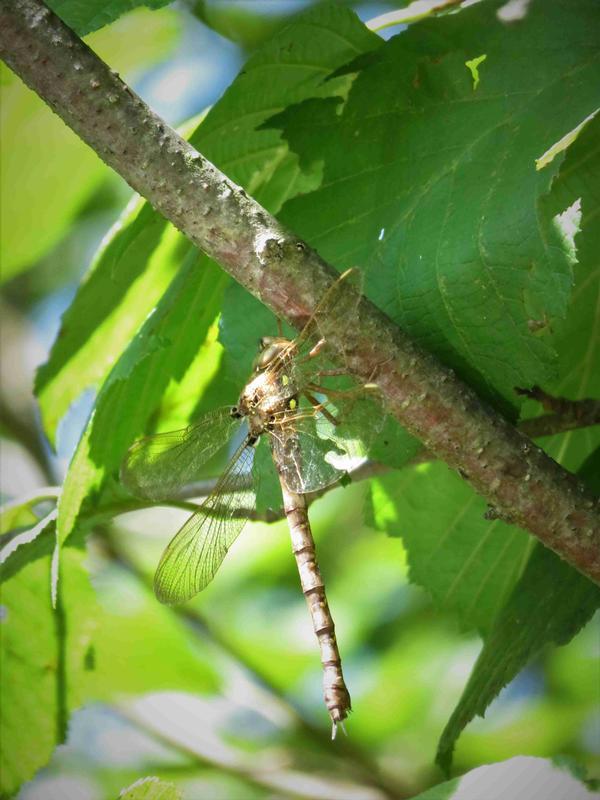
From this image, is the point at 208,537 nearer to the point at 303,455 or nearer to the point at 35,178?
the point at 303,455

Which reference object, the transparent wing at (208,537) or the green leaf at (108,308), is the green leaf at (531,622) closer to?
the transparent wing at (208,537)

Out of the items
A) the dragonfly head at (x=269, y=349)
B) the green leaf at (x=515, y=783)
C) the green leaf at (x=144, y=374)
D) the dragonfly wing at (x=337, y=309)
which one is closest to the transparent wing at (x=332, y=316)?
the dragonfly wing at (x=337, y=309)

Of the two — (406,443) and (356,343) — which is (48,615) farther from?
(356,343)

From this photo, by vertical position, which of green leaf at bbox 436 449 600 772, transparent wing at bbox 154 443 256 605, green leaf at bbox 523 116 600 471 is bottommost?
green leaf at bbox 436 449 600 772

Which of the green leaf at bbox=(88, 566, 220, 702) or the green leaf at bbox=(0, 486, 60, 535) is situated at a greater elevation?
the green leaf at bbox=(0, 486, 60, 535)

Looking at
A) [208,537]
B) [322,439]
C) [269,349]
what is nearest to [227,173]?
[269,349]

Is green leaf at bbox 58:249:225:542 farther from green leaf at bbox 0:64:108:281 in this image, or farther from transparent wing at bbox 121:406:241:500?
green leaf at bbox 0:64:108:281

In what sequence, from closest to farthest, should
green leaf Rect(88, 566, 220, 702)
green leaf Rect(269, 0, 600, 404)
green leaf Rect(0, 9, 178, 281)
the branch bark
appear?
the branch bark < green leaf Rect(269, 0, 600, 404) < green leaf Rect(0, 9, 178, 281) < green leaf Rect(88, 566, 220, 702)

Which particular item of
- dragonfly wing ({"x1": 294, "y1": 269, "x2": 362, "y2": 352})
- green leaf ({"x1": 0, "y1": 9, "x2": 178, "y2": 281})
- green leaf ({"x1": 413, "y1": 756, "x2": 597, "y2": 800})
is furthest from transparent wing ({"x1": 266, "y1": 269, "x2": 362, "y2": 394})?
green leaf ({"x1": 0, "y1": 9, "x2": 178, "y2": 281})
